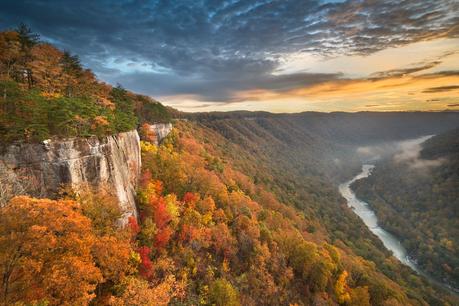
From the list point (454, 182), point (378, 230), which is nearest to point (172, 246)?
point (378, 230)

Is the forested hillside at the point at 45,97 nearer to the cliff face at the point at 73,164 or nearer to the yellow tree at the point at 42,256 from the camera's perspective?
the cliff face at the point at 73,164

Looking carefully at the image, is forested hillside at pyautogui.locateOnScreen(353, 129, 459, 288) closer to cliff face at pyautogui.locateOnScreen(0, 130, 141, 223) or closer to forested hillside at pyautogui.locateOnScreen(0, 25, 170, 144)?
cliff face at pyautogui.locateOnScreen(0, 130, 141, 223)

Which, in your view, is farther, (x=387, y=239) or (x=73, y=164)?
(x=387, y=239)

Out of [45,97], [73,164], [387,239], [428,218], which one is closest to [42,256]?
[73,164]

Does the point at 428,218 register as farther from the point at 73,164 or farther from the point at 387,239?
the point at 73,164

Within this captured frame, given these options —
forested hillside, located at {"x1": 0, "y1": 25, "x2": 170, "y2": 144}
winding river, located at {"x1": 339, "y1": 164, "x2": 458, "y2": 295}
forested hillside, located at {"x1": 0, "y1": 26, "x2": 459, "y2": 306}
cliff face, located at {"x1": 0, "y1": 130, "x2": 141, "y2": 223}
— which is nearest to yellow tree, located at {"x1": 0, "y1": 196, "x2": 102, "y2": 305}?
forested hillside, located at {"x1": 0, "y1": 26, "x2": 459, "y2": 306}

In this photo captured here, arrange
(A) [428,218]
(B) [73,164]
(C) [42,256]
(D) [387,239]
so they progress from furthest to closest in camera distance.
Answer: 1. (A) [428,218]
2. (D) [387,239]
3. (B) [73,164]
4. (C) [42,256]
